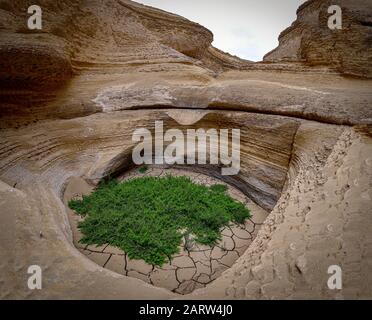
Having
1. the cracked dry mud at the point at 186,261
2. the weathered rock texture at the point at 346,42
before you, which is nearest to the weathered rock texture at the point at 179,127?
the weathered rock texture at the point at 346,42

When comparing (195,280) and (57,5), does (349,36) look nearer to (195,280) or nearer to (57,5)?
(195,280)

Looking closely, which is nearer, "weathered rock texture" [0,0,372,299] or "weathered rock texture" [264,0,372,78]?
"weathered rock texture" [0,0,372,299]

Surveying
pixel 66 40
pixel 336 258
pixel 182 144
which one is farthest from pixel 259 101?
pixel 66 40

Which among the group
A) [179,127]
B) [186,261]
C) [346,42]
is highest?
[346,42]

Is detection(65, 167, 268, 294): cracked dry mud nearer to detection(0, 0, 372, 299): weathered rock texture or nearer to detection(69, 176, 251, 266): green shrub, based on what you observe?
detection(69, 176, 251, 266): green shrub

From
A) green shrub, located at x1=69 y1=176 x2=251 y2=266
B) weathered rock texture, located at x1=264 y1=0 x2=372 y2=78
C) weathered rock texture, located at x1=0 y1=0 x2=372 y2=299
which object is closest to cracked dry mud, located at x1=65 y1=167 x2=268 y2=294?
green shrub, located at x1=69 y1=176 x2=251 y2=266

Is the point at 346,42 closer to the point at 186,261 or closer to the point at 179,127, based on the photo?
the point at 179,127

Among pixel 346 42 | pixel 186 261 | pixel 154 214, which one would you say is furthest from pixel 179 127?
pixel 346 42
